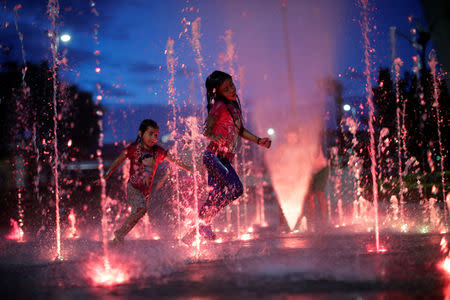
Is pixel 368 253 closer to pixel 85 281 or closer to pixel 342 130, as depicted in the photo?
pixel 85 281

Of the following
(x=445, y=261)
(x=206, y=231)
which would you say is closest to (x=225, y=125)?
(x=206, y=231)

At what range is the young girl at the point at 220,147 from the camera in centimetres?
523

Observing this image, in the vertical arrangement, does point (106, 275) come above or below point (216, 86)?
below

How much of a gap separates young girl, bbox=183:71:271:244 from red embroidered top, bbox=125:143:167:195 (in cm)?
82

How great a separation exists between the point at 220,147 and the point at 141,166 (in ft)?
3.58

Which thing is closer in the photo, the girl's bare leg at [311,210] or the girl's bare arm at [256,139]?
the girl's bare arm at [256,139]

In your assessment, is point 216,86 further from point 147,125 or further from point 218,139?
Result: point 147,125

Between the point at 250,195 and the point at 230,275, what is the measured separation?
18.9 metres

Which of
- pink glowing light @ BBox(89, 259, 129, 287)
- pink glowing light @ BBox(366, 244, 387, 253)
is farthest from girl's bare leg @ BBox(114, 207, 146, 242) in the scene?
pink glowing light @ BBox(366, 244, 387, 253)

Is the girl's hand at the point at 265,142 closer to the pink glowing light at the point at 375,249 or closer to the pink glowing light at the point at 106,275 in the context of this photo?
the pink glowing light at the point at 375,249

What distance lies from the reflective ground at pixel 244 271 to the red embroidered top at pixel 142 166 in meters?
0.73

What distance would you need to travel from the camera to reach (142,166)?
589 cm

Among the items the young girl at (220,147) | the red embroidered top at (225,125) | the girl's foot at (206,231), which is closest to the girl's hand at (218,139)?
the young girl at (220,147)

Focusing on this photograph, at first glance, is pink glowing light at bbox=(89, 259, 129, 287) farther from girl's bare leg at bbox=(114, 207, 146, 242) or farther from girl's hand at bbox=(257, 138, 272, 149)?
girl's hand at bbox=(257, 138, 272, 149)
